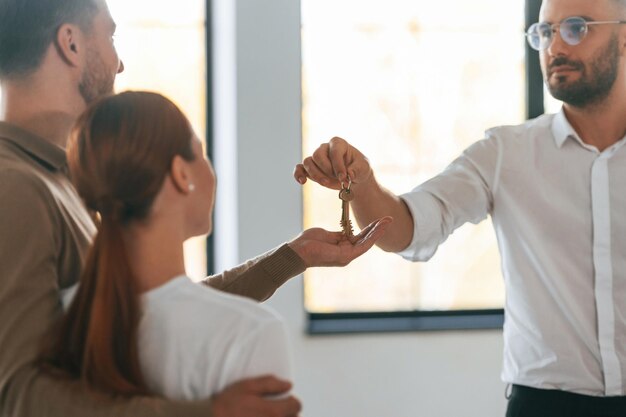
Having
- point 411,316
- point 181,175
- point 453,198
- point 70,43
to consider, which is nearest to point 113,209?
point 181,175

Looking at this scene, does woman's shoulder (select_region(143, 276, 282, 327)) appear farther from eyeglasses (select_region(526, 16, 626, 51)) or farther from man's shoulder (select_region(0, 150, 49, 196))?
eyeglasses (select_region(526, 16, 626, 51))

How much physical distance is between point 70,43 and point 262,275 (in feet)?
1.96

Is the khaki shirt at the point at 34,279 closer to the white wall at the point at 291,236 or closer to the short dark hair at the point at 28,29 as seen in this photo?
the short dark hair at the point at 28,29

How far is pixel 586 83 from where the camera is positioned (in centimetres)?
260

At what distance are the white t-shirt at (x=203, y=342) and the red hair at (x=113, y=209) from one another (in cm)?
3

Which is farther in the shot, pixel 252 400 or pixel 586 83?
pixel 586 83

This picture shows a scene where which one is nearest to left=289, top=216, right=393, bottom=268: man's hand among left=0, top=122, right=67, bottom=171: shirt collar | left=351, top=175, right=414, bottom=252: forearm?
left=351, top=175, right=414, bottom=252: forearm

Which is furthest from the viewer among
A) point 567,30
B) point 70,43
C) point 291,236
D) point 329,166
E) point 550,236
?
point 291,236

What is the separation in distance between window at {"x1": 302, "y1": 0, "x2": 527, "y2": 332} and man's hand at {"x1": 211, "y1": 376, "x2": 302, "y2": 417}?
115 inches

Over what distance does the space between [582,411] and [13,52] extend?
157 centimetres

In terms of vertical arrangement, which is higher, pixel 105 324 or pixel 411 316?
pixel 105 324

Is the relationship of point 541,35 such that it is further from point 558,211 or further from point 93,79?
point 93,79

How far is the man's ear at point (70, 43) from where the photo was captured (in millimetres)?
1703

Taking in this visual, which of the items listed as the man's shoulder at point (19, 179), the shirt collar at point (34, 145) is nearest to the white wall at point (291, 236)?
the shirt collar at point (34, 145)
